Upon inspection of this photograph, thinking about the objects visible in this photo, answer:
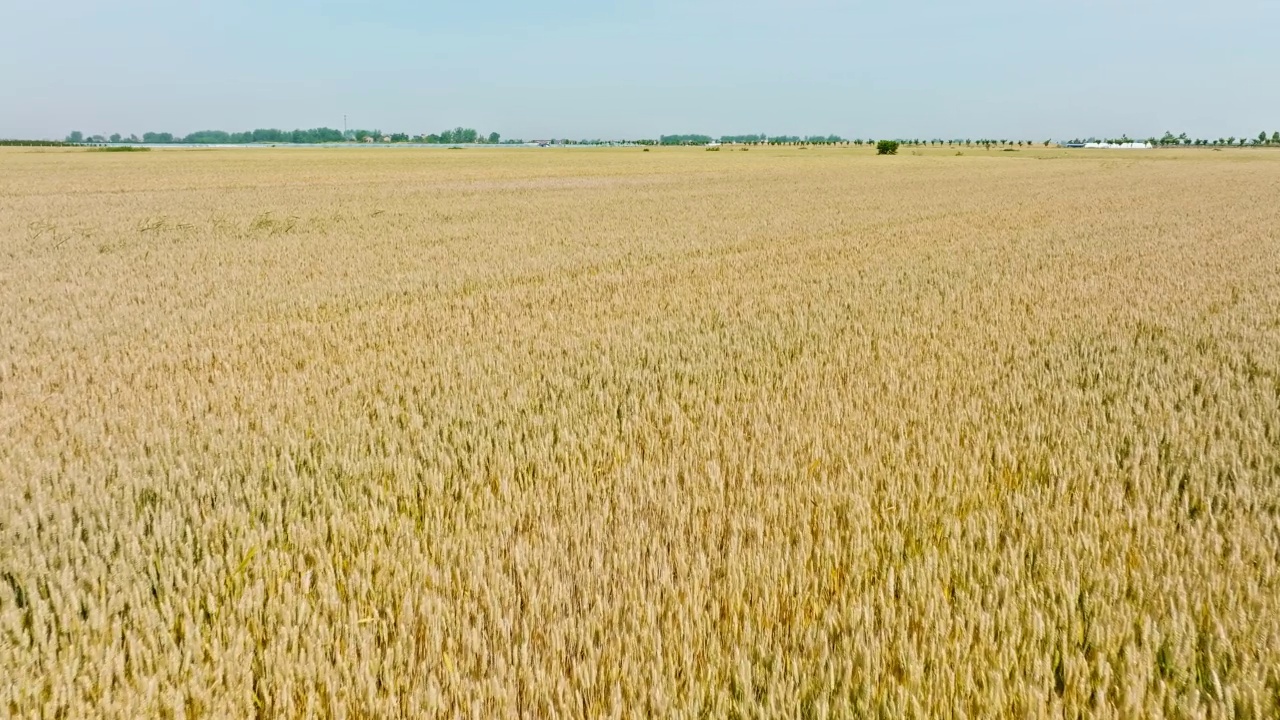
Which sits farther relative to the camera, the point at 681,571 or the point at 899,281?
the point at 899,281

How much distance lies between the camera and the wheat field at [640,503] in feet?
6.88

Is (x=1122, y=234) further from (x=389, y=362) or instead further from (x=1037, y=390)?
(x=389, y=362)

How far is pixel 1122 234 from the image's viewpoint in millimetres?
14586

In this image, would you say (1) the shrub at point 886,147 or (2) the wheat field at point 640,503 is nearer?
(2) the wheat field at point 640,503

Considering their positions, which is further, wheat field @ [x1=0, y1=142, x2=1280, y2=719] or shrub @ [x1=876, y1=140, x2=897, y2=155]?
shrub @ [x1=876, y1=140, x2=897, y2=155]

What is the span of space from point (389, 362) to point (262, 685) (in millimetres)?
3878

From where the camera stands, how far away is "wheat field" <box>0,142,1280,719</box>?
210 centimetres

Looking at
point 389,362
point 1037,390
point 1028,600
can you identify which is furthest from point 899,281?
point 1028,600

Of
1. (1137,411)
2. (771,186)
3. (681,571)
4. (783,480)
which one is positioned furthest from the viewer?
(771,186)

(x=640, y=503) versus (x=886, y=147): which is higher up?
(x=886, y=147)

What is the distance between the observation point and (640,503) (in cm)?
322

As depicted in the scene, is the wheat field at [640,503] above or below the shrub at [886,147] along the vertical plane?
below

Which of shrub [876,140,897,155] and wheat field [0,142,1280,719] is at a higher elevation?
shrub [876,140,897,155]

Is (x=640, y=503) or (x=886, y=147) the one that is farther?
(x=886, y=147)
